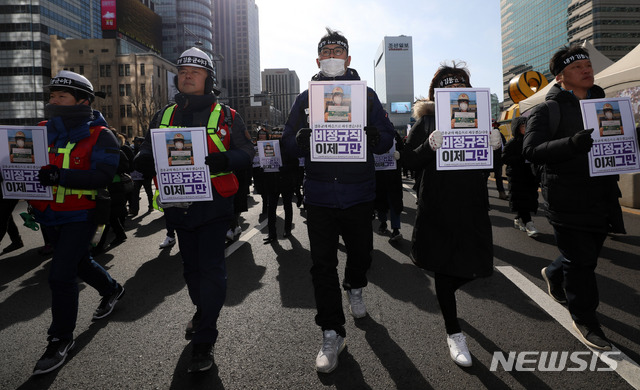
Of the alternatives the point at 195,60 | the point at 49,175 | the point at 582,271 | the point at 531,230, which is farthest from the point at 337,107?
the point at 531,230

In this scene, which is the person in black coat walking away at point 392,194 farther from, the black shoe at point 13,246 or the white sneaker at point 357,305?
the black shoe at point 13,246

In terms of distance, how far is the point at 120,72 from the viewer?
78.6 metres

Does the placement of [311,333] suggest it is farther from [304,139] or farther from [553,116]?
[553,116]

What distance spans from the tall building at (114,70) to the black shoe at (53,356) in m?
80.7

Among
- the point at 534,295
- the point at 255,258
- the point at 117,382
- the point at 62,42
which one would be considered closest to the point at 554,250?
the point at 534,295

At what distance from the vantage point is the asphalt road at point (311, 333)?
254 cm

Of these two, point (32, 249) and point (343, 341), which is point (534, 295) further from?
point (32, 249)

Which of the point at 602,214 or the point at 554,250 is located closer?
the point at 602,214

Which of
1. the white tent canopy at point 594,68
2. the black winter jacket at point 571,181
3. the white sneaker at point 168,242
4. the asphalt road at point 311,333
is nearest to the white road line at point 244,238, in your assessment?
the asphalt road at point 311,333

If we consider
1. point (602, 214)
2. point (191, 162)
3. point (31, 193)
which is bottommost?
point (602, 214)

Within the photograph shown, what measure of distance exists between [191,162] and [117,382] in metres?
1.48

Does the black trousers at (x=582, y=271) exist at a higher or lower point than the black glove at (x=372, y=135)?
lower

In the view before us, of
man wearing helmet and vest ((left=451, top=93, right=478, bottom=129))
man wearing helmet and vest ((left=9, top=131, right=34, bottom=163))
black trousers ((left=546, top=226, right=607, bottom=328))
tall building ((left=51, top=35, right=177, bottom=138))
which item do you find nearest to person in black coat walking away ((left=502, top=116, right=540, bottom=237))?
black trousers ((left=546, top=226, right=607, bottom=328))

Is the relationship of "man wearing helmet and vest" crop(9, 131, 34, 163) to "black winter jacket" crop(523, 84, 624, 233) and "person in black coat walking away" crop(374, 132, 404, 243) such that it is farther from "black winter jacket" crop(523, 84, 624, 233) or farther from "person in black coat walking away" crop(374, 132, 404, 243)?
"person in black coat walking away" crop(374, 132, 404, 243)
